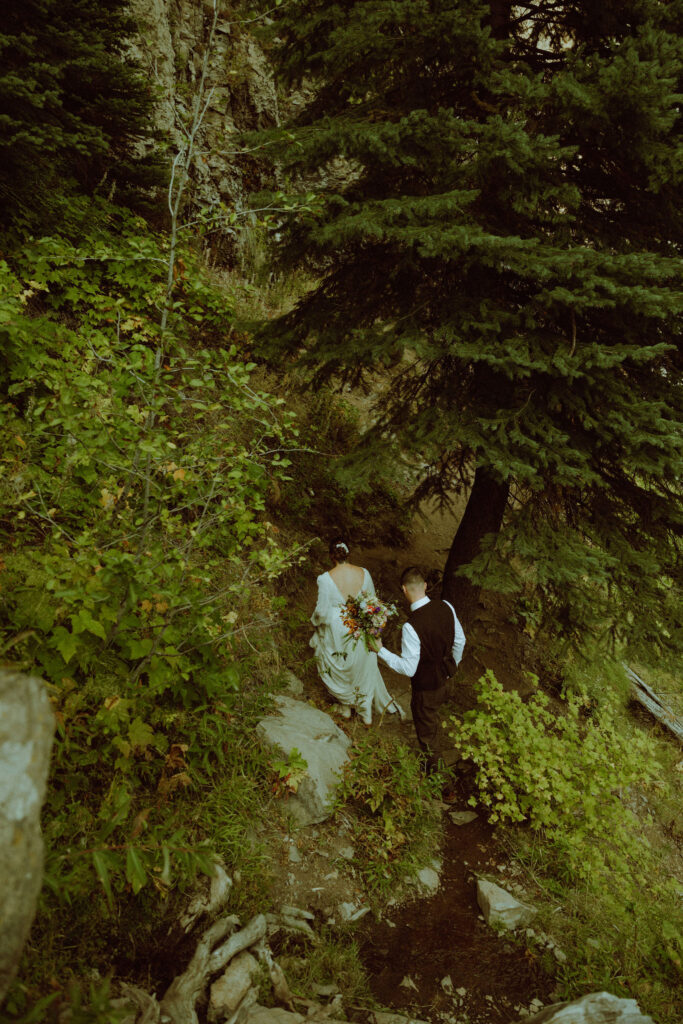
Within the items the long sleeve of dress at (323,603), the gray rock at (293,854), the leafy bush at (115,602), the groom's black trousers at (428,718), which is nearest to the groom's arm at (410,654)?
the groom's black trousers at (428,718)

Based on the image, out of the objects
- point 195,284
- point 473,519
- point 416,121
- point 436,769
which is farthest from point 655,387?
point 436,769

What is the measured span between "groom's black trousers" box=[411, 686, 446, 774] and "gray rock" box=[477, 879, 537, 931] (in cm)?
113

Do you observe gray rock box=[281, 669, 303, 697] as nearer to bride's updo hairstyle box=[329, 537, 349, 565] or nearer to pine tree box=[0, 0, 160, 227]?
bride's updo hairstyle box=[329, 537, 349, 565]

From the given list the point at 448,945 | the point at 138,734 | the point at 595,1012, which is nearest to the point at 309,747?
the point at 448,945

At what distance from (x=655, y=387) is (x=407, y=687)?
4446mm

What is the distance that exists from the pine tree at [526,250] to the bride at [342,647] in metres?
1.26

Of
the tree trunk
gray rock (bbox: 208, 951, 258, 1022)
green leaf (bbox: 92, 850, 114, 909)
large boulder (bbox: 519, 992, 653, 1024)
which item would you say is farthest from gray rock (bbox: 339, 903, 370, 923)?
the tree trunk

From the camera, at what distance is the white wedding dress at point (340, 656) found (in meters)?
5.28

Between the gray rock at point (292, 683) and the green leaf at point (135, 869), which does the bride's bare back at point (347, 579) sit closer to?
the gray rock at point (292, 683)

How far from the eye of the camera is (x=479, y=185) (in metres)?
4.19

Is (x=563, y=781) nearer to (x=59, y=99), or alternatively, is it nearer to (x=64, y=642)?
(x=64, y=642)

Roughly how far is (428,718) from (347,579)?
5.42ft

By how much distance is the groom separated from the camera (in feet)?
15.2

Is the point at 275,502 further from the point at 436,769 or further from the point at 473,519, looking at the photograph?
the point at 436,769
